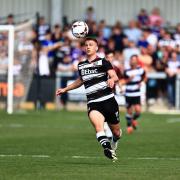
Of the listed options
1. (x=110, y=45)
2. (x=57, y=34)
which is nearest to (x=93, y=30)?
(x=57, y=34)

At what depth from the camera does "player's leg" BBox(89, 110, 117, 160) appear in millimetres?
14255

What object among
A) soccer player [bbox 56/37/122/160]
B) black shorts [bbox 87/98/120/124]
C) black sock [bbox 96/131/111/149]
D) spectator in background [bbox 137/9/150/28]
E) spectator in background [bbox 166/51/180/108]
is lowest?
spectator in background [bbox 166/51/180/108]

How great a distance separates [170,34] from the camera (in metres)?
36.2

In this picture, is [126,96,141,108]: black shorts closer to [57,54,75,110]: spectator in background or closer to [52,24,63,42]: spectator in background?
[57,54,75,110]: spectator in background

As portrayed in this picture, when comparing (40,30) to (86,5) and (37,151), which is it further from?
(37,151)

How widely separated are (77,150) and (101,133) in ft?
11.3

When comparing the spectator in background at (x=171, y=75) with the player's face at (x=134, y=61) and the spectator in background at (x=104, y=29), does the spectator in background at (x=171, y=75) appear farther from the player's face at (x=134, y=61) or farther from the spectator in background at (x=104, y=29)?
the player's face at (x=134, y=61)

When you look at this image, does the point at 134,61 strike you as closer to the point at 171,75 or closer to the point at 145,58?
the point at 145,58

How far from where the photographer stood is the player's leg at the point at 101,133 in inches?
561

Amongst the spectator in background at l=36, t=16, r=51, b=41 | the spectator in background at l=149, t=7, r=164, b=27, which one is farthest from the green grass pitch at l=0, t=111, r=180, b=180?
the spectator in background at l=149, t=7, r=164, b=27

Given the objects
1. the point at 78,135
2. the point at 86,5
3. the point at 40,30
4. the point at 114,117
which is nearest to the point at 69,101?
the point at 40,30

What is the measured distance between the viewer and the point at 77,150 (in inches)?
709

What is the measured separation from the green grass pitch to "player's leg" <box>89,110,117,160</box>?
22cm

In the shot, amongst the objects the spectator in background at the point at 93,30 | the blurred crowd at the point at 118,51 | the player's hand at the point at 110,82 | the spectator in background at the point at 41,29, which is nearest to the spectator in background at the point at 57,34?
the blurred crowd at the point at 118,51
